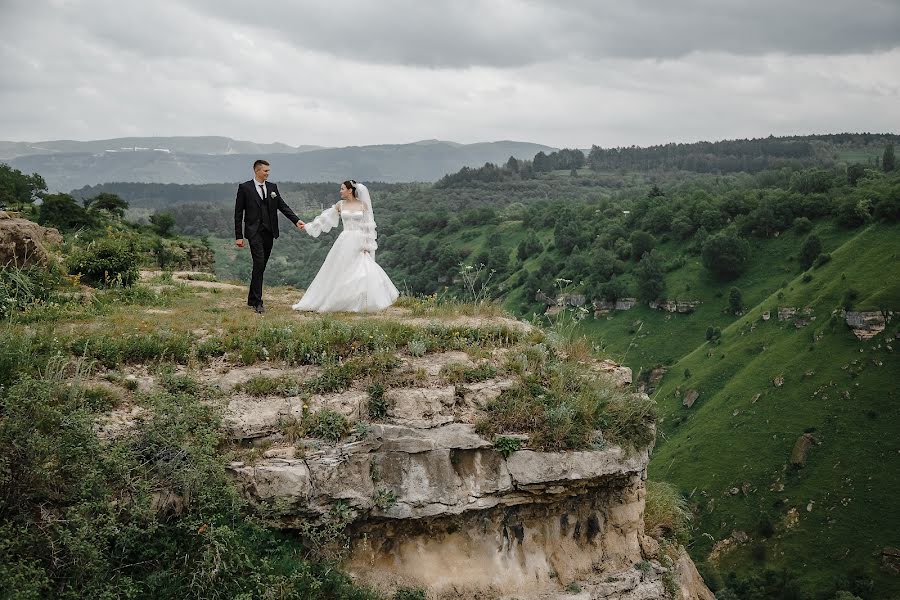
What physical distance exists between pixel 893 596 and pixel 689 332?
5604 centimetres

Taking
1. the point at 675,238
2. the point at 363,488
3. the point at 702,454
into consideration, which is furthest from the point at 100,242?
the point at 675,238

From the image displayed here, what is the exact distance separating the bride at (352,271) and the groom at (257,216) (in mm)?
916

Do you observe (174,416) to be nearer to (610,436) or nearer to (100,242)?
(610,436)

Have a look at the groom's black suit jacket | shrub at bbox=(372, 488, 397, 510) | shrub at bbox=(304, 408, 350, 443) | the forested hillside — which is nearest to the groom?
the groom's black suit jacket

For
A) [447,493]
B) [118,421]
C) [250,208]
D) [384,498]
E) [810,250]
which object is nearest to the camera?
[118,421]

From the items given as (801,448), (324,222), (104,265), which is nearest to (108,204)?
(104,265)

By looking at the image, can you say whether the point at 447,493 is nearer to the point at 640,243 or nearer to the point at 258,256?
the point at 258,256

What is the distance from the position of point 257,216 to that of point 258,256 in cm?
84

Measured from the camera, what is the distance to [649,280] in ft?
389

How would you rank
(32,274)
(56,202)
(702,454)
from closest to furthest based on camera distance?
(32,274) → (56,202) → (702,454)

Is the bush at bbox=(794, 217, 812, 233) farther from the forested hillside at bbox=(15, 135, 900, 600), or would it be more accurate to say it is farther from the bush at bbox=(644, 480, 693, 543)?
the bush at bbox=(644, 480, 693, 543)

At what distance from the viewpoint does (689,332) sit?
4358 inches

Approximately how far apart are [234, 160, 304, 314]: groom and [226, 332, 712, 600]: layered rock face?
494 centimetres

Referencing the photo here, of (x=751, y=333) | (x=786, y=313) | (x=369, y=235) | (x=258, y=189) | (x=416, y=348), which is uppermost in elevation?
(x=258, y=189)
